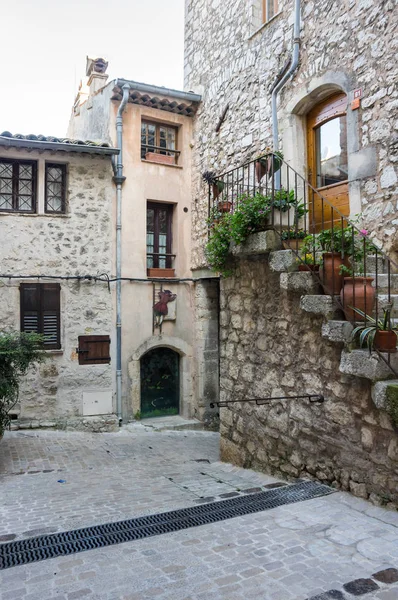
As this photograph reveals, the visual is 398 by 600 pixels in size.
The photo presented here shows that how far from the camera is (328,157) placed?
687 centimetres

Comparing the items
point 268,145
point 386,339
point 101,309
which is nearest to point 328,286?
point 386,339

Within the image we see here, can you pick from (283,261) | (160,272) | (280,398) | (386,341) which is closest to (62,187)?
(160,272)

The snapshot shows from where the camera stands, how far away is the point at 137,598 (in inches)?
93.6

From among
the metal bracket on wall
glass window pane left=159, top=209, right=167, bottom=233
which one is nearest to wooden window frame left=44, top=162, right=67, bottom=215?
glass window pane left=159, top=209, right=167, bottom=233

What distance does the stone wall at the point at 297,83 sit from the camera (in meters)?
5.58

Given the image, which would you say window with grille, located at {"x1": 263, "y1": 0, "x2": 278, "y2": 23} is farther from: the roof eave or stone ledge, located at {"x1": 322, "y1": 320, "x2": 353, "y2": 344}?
stone ledge, located at {"x1": 322, "y1": 320, "x2": 353, "y2": 344}

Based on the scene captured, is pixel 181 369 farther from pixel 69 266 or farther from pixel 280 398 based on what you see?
pixel 280 398

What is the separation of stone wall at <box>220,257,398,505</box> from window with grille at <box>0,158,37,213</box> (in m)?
5.10

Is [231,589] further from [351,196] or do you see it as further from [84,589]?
[351,196]

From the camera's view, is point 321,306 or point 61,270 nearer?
point 321,306

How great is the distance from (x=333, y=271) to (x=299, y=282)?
0.40 metres

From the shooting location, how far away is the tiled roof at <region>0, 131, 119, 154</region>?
8445mm

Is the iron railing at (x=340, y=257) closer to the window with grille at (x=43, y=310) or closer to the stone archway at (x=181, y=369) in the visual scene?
the window with grille at (x=43, y=310)

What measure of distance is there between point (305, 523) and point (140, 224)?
773cm
